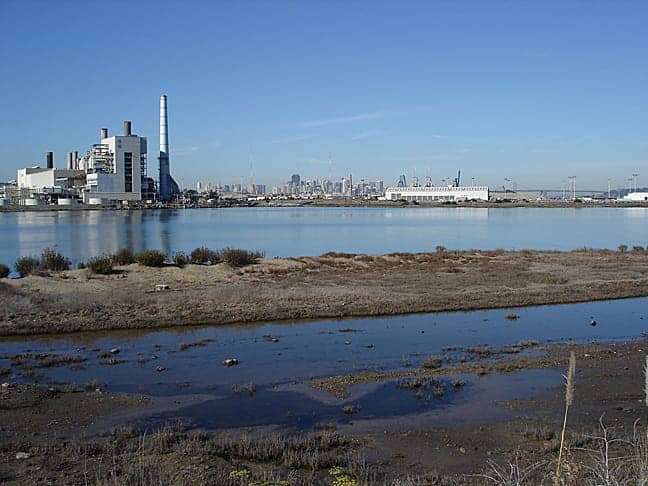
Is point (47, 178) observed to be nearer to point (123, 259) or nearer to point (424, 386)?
point (123, 259)

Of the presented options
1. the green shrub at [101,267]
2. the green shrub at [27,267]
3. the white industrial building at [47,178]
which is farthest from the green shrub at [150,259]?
the white industrial building at [47,178]

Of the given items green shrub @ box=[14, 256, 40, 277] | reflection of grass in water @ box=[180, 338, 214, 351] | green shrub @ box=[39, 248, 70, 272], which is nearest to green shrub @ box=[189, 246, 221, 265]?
green shrub @ box=[39, 248, 70, 272]

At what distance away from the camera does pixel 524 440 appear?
340 inches

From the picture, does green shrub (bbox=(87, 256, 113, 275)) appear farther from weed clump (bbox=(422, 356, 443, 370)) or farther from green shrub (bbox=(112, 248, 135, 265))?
weed clump (bbox=(422, 356, 443, 370))

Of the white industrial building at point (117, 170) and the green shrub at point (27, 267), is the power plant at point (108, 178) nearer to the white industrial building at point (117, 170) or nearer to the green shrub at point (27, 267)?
the white industrial building at point (117, 170)

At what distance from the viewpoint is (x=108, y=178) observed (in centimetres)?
12875

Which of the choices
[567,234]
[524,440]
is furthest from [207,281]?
[567,234]

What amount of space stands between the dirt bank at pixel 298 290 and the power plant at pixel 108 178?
103433 millimetres

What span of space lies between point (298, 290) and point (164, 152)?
134675 mm

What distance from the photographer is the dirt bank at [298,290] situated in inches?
729

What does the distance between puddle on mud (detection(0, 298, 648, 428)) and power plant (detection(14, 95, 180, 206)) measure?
113681 millimetres

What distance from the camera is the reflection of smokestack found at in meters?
149

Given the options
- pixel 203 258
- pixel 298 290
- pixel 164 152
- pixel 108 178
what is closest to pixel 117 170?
pixel 108 178

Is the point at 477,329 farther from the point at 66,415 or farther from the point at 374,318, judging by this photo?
the point at 66,415
